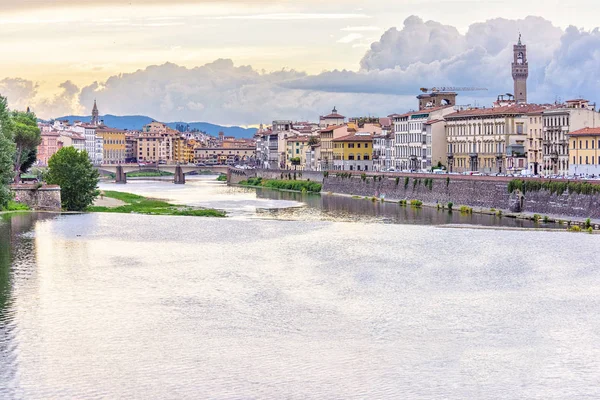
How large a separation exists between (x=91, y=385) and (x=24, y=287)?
39.6 ft

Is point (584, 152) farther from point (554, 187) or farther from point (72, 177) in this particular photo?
point (72, 177)

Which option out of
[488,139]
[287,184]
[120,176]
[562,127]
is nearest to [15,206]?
[562,127]

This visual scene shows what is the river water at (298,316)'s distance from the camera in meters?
24.6

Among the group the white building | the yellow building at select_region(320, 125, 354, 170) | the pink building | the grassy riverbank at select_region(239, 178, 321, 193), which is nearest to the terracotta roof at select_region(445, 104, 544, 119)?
the white building

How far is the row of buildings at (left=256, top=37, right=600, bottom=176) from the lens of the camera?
3155 inches

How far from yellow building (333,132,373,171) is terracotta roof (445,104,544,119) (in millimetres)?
24547

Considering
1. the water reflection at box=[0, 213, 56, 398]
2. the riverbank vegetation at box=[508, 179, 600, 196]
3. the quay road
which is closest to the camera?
the water reflection at box=[0, 213, 56, 398]

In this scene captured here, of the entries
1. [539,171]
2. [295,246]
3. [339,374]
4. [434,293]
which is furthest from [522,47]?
[339,374]

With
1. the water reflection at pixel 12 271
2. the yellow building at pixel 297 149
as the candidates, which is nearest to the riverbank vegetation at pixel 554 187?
the water reflection at pixel 12 271

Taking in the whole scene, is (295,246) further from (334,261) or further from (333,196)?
(333,196)

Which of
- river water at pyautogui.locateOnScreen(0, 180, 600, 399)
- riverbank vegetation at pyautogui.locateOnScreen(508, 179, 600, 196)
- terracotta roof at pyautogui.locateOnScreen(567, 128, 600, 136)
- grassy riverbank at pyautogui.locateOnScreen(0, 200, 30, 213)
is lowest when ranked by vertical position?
river water at pyautogui.locateOnScreen(0, 180, 600, 399)

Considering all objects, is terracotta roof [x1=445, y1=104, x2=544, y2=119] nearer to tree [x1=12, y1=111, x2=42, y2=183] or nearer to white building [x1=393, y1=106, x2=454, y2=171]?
white building [x1=393, y1=106, x2=454, y2=171]

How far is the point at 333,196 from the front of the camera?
10081 centimetres

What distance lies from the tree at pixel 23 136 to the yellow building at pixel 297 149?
73268 millimetres
